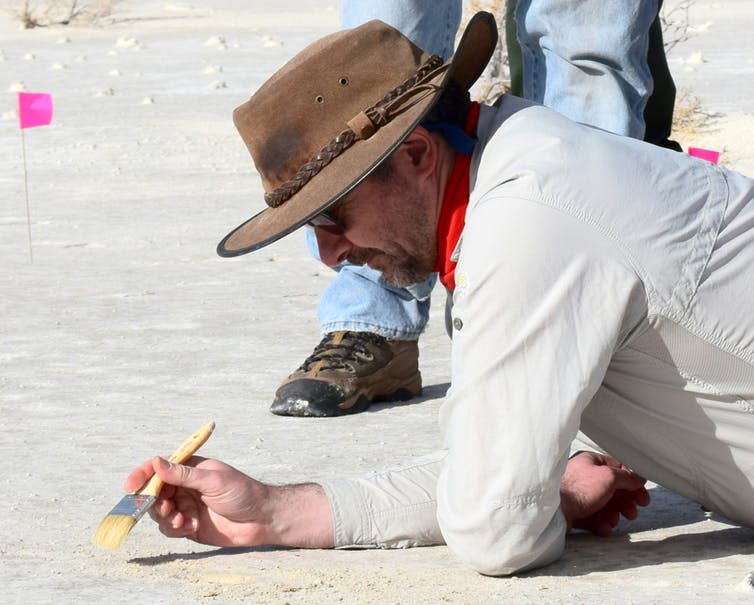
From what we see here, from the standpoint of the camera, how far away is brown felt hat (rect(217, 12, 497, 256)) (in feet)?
8.92

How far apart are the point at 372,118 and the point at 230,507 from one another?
0.70m

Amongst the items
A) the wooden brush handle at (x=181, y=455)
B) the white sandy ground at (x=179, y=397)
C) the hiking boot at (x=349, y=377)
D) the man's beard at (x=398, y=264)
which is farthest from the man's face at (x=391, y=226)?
the hiking boot at (x=349, y=377)

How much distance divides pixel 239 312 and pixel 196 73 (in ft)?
38.6

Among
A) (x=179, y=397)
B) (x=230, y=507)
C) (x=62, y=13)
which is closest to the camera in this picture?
(x=230, y=507)

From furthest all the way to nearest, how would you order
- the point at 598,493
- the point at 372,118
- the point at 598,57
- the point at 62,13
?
the point at 62,13 < the point at 598,57 < the point at 598,493 < the point at 372,118

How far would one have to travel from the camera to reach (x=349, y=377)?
428 cm

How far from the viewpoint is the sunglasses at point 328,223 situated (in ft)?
9.05

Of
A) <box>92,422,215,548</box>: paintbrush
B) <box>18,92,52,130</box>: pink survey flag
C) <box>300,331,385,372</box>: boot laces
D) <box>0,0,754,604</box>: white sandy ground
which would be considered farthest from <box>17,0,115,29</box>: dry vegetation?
<box>92,422,215,548</box>: paintbrush

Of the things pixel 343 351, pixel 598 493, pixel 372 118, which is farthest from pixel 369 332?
pixel 372 118

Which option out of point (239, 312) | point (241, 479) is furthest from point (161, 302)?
point (241, 479)

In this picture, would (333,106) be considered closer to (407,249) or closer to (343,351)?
(407,249)

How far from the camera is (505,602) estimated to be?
8.63 feet

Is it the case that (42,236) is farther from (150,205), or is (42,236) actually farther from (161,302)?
(161,302)

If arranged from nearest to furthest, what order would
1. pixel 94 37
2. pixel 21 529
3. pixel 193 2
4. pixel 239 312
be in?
pixel 21 529 → pixel 239 312 → pixel 94 37 → pixel 193 2
